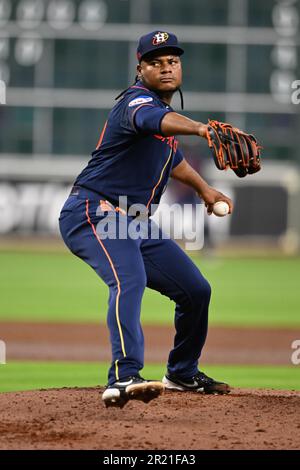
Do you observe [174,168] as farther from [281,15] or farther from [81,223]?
[281,15]

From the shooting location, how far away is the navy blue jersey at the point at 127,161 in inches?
172

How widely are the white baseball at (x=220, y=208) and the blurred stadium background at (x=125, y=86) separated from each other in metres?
11.3

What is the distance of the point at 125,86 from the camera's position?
18141 mm

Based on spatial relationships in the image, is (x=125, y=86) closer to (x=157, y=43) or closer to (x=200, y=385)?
(x=200, y=385)

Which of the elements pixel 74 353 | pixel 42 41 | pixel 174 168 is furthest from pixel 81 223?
pixel 42 41

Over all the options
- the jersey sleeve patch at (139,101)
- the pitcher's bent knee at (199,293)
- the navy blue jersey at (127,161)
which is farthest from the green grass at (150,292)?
the jersey sleeve patch at (139,101)

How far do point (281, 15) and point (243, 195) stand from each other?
3.41m

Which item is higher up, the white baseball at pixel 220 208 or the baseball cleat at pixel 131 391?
the white baseball at pixel 220 208

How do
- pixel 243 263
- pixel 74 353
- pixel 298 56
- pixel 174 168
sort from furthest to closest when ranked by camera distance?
1. pixel 298 56
2. pixel 243 263
3. pixel 74 353
4. pixel 174 168

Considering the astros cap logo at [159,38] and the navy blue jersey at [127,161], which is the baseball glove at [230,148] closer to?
the navy blue jersey at [127,161]

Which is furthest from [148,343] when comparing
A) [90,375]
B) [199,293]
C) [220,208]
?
[220,208]

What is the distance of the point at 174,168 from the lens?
5.00 metres

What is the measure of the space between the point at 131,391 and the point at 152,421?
254mm

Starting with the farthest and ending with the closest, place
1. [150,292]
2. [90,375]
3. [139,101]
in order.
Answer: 1. [150,292]
2. [90,375]
3. [139,101]
